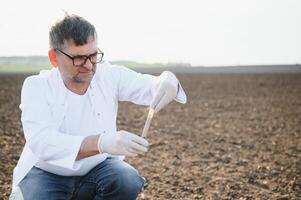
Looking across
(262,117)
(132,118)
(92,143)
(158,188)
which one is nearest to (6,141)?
(158,188)

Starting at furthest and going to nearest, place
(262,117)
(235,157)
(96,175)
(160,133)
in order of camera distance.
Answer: (262,117) < (160,133) < (235,157) < (96,175)

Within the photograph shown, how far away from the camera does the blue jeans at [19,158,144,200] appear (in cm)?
303

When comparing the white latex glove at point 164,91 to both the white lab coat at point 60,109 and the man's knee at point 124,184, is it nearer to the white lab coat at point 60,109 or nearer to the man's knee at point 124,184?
the white lab coat at point 60,109

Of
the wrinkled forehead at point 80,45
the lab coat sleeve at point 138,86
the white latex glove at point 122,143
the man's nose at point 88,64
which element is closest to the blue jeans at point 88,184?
the white latex glove at point 122,143

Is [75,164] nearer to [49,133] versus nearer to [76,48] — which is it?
[49,133]

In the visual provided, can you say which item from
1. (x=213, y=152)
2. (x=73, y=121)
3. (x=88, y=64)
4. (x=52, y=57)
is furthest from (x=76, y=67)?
(x=213, y=152)

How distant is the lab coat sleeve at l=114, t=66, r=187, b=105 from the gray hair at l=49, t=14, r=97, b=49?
515mm

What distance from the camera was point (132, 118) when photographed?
11.2 metres

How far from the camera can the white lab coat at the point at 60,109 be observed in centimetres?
279

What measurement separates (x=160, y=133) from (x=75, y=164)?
5898 mm

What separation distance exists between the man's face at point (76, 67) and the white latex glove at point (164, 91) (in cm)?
46

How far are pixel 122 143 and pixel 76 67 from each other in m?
0.62

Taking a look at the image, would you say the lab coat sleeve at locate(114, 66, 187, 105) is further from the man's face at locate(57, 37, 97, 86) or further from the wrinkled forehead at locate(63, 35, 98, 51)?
the wrinkled forehead at locate(63, 35, 98, 51)

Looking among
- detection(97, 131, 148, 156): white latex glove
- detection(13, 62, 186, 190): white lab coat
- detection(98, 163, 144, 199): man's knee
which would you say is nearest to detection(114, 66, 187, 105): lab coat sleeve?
detection(13, 62, 186, 190): white lab coat
